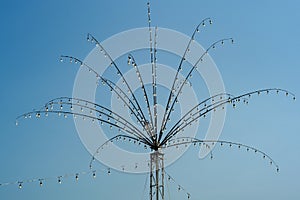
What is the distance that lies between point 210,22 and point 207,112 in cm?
262

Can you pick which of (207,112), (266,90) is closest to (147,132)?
(207,112)

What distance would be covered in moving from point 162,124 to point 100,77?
2.54 meters

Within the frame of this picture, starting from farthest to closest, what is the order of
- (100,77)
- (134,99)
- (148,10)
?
1. (148,10)
2. (100,77)
3. (134,99)

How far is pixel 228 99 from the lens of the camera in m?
10.9

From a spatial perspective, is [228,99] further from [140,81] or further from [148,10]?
[148,10]

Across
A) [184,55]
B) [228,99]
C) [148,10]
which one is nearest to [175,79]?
[184,55]

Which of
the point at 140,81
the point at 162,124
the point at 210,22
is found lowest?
the point at 162,124

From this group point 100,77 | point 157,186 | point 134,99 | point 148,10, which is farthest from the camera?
point 148,10

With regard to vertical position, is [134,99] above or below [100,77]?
below

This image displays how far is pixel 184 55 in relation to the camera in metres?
11.4

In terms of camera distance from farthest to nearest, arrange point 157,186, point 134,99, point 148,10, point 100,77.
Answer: point 148,10, point 100,77, point 134,99, point 157,186

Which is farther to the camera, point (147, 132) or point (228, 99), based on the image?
point (228, 99)

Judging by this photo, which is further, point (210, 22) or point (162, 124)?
point (210, 22)

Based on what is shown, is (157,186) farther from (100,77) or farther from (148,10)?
(148,10)
